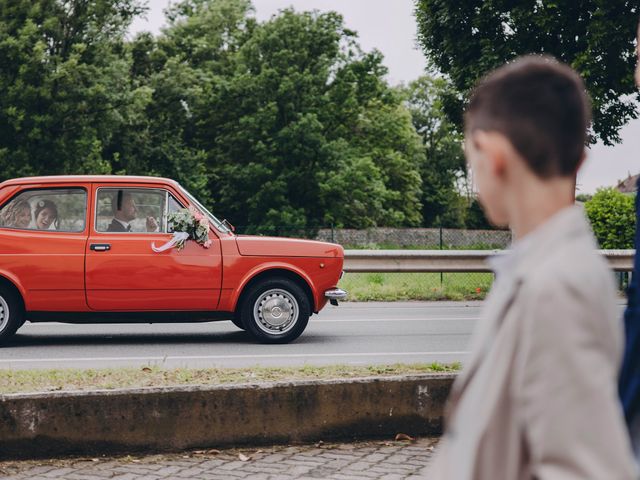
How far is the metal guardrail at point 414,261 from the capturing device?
1539 cm

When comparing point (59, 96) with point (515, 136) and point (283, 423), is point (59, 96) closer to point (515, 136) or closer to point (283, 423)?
point (283, 423)

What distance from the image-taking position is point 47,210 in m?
10.6

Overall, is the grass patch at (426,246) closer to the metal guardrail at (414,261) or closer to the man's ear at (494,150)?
the metal guardrail at (414,261)

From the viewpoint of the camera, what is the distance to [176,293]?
1046 cm

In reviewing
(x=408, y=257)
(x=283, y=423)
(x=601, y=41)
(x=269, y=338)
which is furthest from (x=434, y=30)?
(x=283, y=423)

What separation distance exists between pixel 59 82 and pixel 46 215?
88.8ft

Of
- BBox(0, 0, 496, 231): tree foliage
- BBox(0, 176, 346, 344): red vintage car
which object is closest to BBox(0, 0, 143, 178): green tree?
BBox(0, 0, 496, 231): tree foliage

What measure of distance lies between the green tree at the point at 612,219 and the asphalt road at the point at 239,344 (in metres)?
8.36

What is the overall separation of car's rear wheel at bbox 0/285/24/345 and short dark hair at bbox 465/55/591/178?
943cm

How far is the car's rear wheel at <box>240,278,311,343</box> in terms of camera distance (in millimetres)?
10711

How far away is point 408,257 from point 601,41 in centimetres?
1152

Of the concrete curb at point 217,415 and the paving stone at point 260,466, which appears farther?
the concrete curb at point 217,415

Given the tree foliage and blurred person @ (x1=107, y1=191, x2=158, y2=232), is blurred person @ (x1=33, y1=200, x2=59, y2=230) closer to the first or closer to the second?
blurred person @ (x1=107, y1=191, x2=158, y2=232)

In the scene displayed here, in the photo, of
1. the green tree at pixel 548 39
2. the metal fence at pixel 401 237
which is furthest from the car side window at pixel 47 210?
the green tree at pixel 548 39
